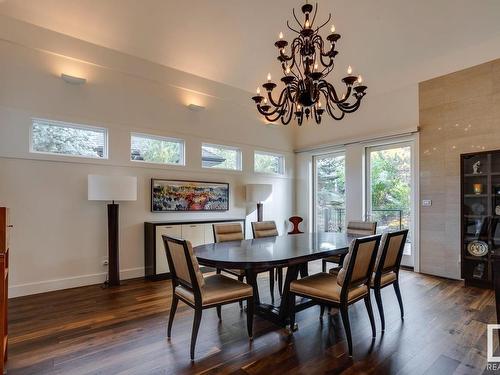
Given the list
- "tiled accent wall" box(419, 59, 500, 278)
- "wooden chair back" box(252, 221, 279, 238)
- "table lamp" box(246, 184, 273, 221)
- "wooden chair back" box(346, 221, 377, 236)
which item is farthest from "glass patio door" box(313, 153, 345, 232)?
"wooden chair back" box(252, 221, 279, 238)

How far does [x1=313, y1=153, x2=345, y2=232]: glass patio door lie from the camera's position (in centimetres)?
607

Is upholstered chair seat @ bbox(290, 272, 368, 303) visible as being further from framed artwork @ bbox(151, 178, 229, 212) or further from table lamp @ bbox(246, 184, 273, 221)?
table lamp @ bbox(246, 184, 273, 221)

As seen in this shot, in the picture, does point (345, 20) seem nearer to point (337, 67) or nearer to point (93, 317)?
point (337, 67)

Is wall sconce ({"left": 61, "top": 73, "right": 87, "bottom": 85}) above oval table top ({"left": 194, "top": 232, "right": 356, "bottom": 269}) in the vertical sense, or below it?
above

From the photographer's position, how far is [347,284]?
2311 millimetres

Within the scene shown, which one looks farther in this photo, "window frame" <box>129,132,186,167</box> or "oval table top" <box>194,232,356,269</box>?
"window frame" <box>129,132,186,167</box>

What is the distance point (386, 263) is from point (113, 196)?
3277 millimetres

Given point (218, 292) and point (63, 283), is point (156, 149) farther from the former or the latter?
point (218, 292)

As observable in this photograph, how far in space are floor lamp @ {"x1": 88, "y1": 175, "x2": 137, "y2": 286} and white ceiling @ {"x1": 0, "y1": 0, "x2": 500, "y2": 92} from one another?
6.60ft

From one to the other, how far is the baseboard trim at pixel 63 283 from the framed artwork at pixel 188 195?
3.35 ft

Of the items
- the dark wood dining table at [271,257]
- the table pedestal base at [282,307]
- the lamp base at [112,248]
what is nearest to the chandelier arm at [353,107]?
the dark wood dining table at [271,257]

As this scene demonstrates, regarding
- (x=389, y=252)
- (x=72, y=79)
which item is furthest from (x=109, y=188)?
(x=389, y=252)

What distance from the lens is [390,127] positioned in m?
5.10

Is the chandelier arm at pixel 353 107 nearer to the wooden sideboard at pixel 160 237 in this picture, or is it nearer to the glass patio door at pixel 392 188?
the glass patio door at pixel 392 188
